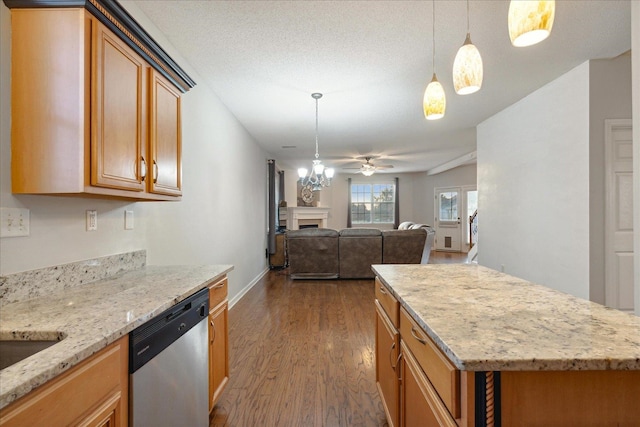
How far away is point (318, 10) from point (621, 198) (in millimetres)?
3240

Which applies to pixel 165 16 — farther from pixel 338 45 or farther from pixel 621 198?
pixel 621 198

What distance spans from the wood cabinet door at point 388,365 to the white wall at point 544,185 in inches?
95.6

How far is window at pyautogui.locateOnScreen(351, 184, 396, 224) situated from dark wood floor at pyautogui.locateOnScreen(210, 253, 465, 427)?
21.5ft

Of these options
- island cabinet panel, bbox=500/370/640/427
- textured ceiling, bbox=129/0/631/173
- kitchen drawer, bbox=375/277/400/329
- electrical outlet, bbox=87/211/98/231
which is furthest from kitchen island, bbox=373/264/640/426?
textured ceiling, bbox=129/0/631/173

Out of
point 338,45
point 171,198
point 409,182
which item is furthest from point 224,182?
point 409,182

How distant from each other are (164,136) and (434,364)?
1.84 meters

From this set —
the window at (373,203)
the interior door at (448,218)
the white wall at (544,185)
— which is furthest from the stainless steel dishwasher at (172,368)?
the window at (373,203)

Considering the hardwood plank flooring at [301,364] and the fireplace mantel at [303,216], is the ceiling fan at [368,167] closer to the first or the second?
the fireplace mantel at [303,216]

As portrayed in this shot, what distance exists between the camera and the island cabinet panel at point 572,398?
2.49 feet

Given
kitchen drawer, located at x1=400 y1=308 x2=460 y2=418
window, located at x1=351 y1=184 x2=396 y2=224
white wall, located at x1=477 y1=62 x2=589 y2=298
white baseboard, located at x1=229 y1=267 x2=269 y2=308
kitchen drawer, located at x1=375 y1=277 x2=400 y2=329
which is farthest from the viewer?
window, located at x1=351 y1=184 x2=396 y2=224

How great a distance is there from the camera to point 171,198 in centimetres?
201

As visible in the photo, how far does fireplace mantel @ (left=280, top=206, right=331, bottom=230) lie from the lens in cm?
873

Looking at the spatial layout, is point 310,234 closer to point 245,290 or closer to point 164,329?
point 245,290

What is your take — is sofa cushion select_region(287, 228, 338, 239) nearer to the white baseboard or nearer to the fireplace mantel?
the white baseboard
